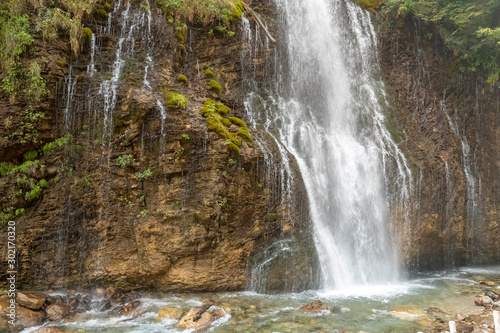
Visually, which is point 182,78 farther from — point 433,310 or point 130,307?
point 433,310

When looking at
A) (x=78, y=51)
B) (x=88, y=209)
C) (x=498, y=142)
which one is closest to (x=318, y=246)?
(x=88, y=209)

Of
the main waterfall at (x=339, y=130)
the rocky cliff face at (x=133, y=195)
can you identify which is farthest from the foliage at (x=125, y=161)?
the main waterfall at (x=339, y=130)

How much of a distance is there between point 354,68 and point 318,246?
904 cm

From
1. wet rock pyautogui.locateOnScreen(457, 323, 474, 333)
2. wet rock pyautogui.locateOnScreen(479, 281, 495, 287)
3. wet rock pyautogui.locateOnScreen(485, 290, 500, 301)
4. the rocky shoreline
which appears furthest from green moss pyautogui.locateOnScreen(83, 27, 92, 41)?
wet rock pyautogui.locateOnScreen(479, 281, 495, 287)

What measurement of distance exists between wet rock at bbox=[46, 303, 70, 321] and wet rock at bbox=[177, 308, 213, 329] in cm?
266

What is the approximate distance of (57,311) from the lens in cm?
728

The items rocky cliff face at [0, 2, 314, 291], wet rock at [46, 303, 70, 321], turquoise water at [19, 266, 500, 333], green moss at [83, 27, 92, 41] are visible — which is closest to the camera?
turquoise water at [19, 266, 500, 333]

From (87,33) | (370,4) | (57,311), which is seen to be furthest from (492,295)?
(87,33)

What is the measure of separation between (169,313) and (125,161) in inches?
160

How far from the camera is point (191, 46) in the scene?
11922 millimetres

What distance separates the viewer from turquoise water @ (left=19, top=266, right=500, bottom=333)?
6.98m

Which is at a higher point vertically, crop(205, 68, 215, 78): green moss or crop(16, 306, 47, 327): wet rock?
crop(205, 68, 215, 78): green moss

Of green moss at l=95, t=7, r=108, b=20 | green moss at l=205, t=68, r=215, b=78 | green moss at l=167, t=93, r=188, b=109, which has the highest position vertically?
green moss at l=95, t=7, r=108, b=20

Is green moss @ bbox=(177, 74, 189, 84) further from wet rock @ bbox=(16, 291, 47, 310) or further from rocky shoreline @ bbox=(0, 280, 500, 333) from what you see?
wet rock @ bbox=(16, 291, 47, 310)
